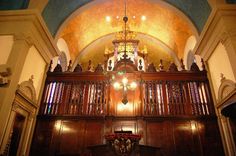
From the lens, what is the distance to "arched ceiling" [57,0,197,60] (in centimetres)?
1029

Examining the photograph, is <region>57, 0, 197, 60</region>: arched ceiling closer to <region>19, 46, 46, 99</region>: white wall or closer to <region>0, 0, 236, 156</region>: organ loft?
<region>0, 0, 236, 156</region>: organ loft

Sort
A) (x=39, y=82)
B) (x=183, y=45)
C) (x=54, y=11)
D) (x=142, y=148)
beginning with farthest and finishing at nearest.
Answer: (x=183, y=45)
(x=54, y=11)
(x=39, y=82)
(x=142, y=148)

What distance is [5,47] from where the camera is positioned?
5.67m

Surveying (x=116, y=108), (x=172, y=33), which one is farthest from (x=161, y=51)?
(x=116, y=108)

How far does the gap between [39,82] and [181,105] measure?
530 cm

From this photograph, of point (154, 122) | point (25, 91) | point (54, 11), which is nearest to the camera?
point (25, 91)

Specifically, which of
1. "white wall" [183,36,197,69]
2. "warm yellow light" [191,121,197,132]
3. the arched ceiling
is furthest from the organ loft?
"white wall" [183,36,197,69]

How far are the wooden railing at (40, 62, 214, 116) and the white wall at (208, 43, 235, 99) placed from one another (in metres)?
0.39

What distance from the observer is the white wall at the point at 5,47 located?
5473mm

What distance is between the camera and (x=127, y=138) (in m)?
4.27

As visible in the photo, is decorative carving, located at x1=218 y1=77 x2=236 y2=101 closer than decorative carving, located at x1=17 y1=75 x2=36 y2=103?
Yes

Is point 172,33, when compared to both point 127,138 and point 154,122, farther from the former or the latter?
point 127,138

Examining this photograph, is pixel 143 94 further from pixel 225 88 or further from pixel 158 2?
pixel 158 2

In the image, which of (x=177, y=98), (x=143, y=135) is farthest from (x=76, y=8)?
(x=143, y=135)
